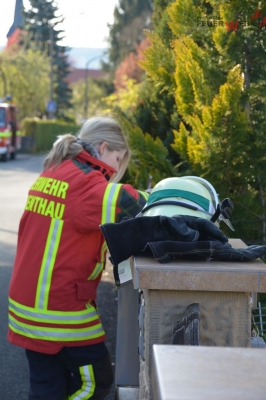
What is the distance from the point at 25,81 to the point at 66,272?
44502 millimetres

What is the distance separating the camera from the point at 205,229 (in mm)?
2516

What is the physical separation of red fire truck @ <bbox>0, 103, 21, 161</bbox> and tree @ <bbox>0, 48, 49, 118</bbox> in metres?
13.2


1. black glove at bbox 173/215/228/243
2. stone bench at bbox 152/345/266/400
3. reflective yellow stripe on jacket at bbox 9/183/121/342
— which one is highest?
black glove at bbox 173/215/228/243

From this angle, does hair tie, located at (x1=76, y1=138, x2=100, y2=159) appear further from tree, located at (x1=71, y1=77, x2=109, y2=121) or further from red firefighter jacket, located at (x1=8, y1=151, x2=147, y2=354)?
tree, located at (x1=71, y1=77, x2=109, y2=121)

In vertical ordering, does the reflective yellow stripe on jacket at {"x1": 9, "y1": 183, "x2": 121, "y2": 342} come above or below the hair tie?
below

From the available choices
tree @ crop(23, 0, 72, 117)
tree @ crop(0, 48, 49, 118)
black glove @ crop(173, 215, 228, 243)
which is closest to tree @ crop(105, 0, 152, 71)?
tree @ crop(23, 0, 72, 117)

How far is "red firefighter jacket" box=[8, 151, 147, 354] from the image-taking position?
10.5ft

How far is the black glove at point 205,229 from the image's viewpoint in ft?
8.23

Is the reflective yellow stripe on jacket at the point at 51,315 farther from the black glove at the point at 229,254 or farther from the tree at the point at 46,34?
the tree at the point at 46,34

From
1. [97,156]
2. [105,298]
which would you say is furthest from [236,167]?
[105,298]

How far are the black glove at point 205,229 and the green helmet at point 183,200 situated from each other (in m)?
0.11

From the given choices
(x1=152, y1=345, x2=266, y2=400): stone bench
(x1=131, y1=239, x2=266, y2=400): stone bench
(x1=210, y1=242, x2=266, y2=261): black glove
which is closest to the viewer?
(x1=152, y1=345, x2=266, y2=400): stone bench

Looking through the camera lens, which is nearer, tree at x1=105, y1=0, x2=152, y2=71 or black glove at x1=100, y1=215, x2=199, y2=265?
black glove at x1=100, y1=215, x2=199, y2=265

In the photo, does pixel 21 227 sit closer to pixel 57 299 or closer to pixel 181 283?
pixel 57 299
